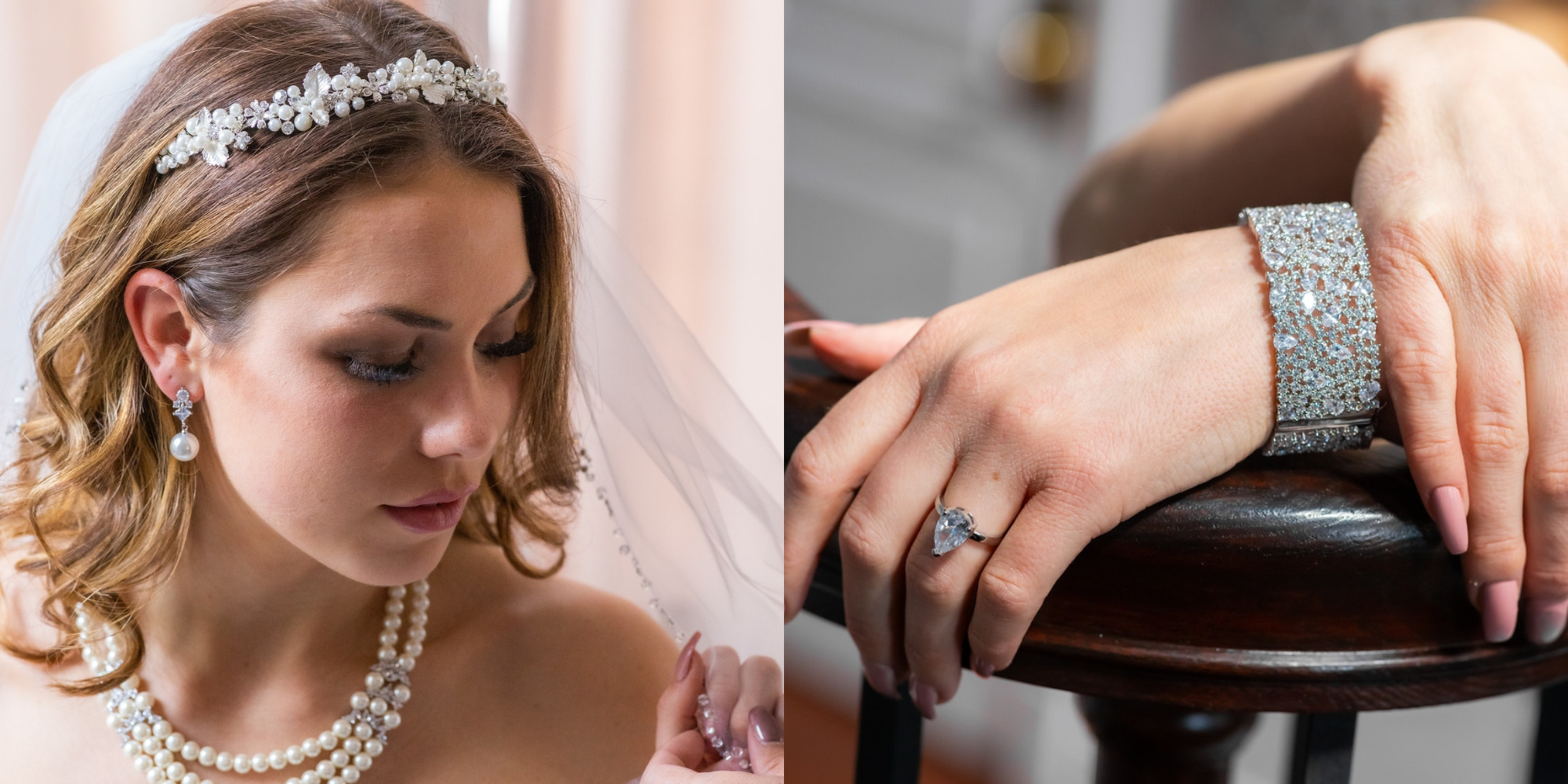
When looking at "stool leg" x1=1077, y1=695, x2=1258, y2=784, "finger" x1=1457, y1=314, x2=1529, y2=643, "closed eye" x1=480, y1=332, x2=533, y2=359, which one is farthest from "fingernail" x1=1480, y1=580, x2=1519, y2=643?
"closed eye" x1=480, y1=332, x2=533, y2=359

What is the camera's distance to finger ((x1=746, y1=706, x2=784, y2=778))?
20.9 inches

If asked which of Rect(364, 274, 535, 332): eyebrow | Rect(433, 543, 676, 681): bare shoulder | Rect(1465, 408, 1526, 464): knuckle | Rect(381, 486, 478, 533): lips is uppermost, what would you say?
Rect(364, 274, 535, 332): eyebrow

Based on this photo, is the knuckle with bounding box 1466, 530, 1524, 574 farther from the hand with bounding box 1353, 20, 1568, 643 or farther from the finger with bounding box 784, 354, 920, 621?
the finger with bounding box 784, 354, 920, 621

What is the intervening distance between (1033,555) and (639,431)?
0.74 feet

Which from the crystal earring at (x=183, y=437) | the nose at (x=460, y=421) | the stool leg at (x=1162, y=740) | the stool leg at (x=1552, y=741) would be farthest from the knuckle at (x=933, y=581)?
the stool leg at (x=1552, y=741)

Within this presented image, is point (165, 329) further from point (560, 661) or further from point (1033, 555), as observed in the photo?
point (1033, 555)

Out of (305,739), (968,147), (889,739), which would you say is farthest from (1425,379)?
(968,147)

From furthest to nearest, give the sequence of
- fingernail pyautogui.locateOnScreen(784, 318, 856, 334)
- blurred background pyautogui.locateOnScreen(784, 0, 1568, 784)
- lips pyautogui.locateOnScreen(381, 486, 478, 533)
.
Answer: blurred background pyautogui.locateOnScreen(784, 0, 1568, 784)
fingernail pyautogui.locateOnScreen(784, 318, 856, 334)
lips pyautogui.locateOnScreen(381, 486, 478, 533)

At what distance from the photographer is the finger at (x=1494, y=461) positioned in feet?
1.36

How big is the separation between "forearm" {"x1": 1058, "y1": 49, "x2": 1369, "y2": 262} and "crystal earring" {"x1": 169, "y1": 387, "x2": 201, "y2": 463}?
24.3 inches

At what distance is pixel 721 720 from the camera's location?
1.80ft

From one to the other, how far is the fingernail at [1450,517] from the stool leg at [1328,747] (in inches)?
4.2

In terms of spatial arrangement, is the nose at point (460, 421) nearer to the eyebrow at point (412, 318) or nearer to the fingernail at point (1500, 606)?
the eyebrow at point (412, 318)

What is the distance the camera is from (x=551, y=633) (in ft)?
1.80
